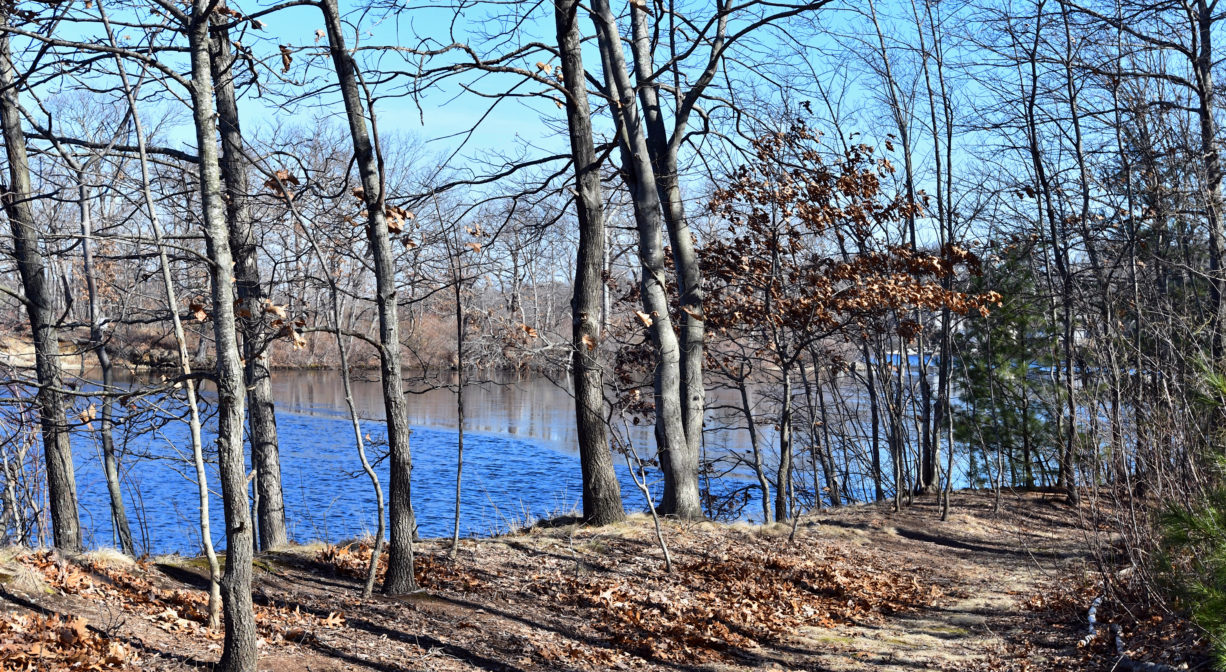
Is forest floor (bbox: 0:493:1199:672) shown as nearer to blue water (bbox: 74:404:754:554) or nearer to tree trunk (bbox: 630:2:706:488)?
tree trunk (bbox: 630:2:706:488)

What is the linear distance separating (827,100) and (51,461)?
12.7m

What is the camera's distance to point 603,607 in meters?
7.39

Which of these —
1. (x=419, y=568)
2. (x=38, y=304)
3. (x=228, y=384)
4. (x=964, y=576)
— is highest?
(x=38, y=304)

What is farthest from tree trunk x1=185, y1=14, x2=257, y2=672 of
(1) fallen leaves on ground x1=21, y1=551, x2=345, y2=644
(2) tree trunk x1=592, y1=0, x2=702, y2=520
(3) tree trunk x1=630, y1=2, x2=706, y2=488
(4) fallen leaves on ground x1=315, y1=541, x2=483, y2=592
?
(3) tree trunk x1=630, y1=2, x2=706, y2=488

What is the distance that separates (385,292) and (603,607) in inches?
121

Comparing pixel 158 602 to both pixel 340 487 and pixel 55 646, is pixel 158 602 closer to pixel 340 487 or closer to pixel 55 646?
pixel 55 646

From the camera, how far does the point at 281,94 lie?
25.2 feet

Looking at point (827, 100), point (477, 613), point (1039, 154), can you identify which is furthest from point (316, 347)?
point (477, 613)

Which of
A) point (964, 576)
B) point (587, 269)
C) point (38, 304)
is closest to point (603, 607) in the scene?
point (587, 269)

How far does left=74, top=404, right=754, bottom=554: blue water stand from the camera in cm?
1392

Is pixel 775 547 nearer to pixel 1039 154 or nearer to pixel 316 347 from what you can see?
pixel 1039 154

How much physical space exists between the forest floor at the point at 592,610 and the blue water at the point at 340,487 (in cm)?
334

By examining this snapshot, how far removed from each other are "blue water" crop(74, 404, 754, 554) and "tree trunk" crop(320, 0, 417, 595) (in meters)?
4.60

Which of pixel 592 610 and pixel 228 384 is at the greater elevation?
pixel 228 384
